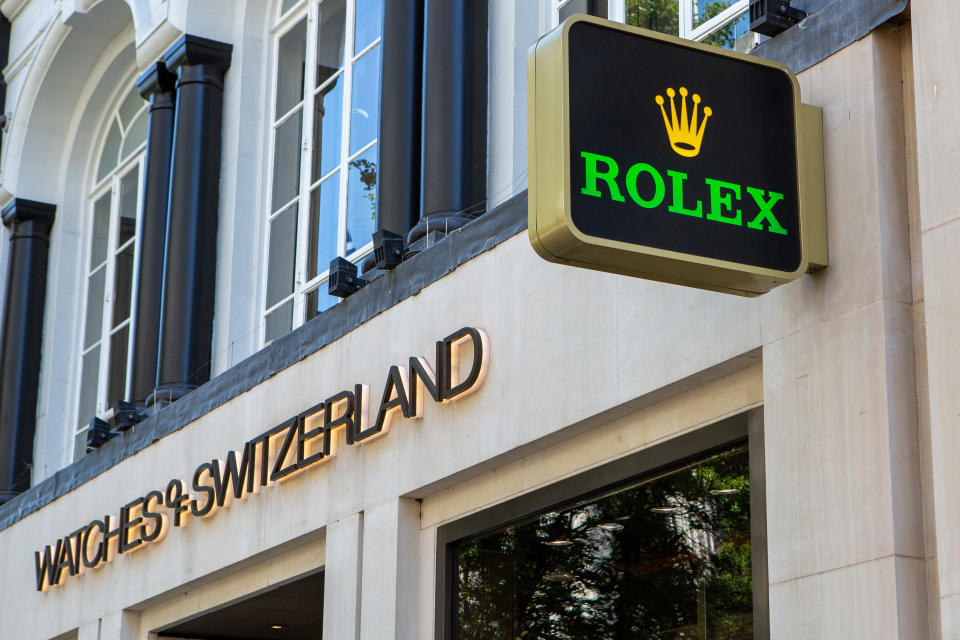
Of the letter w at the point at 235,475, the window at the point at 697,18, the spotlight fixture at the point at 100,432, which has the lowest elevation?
the letter w at the point at 235,475

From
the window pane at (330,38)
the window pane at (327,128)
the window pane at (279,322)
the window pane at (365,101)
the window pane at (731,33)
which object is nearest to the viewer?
the window pane at (731,33)

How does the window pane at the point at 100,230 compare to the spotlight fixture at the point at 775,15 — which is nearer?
the spotlight fixture at the point at 775,15

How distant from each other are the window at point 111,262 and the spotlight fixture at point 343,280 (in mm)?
5531

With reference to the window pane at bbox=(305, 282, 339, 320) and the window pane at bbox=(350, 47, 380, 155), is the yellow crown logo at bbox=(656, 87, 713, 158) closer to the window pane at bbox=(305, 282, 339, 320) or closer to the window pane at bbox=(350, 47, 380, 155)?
the window pane at bbox=(350, 47, 380, 155)

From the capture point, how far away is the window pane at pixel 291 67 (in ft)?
45.5

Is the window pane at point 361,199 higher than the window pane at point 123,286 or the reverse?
the reverse

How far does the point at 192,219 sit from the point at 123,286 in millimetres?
3141

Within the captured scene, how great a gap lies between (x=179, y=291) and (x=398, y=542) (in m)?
4.74

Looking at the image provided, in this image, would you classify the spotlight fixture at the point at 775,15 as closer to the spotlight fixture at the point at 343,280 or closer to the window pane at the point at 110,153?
the spotlight fixture at the point at 343,280

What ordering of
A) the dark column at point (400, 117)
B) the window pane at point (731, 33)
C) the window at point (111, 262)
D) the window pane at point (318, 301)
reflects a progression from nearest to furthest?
the window pane at point (731, 33), the dark column at point (400, 117), the window pane at point (318, 301), the window at point (111, 262)

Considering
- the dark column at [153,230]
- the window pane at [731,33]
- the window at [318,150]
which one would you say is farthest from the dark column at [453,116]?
the dark column at [153,230]

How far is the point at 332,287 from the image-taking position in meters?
10.5

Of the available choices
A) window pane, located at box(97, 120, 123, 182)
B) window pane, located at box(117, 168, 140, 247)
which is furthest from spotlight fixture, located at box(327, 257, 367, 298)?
window pane, located at box(97, 120, 123, 182)

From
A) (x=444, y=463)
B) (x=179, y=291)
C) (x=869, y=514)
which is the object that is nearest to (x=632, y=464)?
(x=444, y=463)
